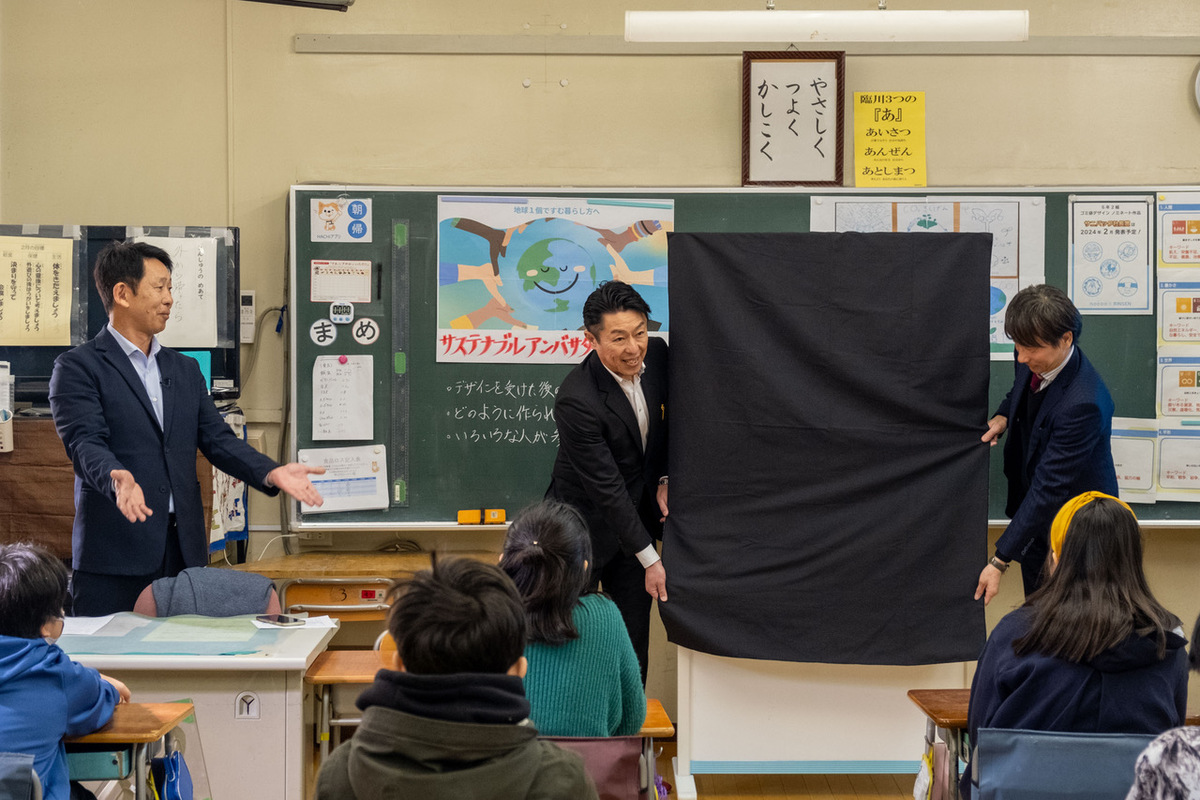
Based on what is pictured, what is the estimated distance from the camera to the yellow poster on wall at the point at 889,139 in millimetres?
3891

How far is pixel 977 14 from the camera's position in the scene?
3158 millimetres

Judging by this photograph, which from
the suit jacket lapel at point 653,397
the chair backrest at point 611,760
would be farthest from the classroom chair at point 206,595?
the chair backrest at point 611,760

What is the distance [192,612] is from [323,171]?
195 centimetres

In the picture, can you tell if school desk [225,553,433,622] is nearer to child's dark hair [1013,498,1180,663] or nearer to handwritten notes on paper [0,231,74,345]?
handwritten notes on paper [0,231,74,345]

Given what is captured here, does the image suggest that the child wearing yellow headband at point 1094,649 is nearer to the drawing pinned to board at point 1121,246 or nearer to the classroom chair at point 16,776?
the classroom chair at point 16,776

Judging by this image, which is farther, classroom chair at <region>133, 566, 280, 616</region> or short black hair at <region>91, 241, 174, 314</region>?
short black hair at <region>91, 241, 174, 314</region>

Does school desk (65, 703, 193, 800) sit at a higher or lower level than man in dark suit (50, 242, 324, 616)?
lower

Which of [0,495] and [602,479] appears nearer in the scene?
[602,479]

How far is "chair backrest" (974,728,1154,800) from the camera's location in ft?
5.31

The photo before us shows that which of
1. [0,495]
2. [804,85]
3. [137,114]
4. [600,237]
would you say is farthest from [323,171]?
[804,85]

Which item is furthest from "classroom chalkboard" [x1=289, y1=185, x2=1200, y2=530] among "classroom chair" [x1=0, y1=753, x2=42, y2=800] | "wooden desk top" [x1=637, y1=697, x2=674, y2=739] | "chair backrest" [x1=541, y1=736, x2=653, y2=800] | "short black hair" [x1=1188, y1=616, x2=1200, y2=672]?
"short black hair" [x1=1188, y1=616, x2=1200, y2=672]

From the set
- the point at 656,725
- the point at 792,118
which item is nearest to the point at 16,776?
the point at 656,725

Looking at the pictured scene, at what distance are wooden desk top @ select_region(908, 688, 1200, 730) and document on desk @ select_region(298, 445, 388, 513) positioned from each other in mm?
2188

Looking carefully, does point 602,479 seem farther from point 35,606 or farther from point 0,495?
point 0,495
